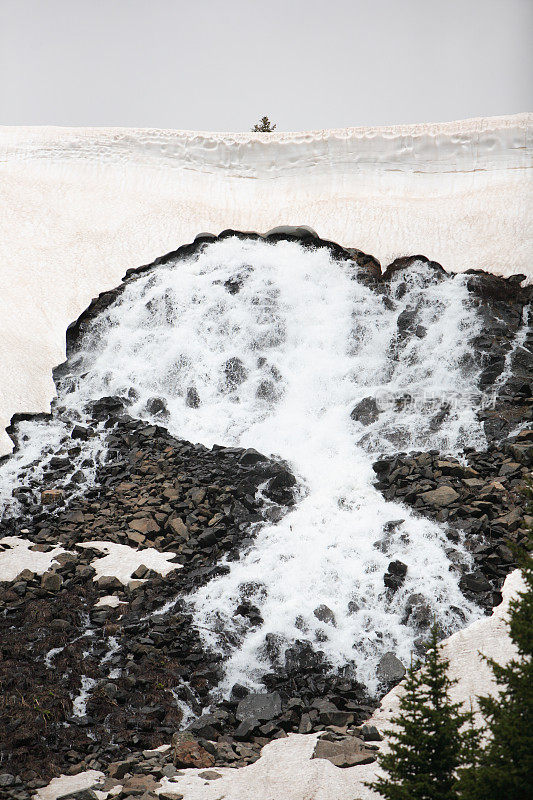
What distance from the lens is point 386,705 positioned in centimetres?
736

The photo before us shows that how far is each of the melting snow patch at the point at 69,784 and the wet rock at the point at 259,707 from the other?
155cm

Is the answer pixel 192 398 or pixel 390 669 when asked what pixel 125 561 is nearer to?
pixel 390 669

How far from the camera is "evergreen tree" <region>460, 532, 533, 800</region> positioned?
3.68m

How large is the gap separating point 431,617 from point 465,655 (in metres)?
0.86

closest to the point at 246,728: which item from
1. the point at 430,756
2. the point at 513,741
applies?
the point at 430,756

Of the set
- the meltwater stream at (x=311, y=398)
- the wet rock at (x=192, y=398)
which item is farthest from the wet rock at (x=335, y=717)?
the wet rock at (x=192, y=398)

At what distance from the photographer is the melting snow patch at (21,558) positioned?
9.50 metres

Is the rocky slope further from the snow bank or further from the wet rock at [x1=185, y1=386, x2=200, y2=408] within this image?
the snow bank

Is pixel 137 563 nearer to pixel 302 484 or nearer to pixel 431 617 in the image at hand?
pixel 302 484

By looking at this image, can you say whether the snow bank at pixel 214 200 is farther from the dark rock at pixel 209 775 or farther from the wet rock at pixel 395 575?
the dark rock at pixel 209 775

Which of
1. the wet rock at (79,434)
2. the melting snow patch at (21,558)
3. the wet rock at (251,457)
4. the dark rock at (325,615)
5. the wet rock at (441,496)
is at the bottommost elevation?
the dark rock at (325,615)

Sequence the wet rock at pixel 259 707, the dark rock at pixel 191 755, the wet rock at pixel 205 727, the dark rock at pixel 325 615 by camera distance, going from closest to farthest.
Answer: the dark rock at pixel 191 755, the wet rock at pixel 205 727, the wet rock at pixel 259 707, the dark rock at pixel 325 615

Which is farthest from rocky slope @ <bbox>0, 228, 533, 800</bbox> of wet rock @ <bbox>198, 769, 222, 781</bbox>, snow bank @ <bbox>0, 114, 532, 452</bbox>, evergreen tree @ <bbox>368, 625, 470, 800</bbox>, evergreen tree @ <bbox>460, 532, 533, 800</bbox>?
evergreen tree @ <bbox>460, 532, 533, 800</bbox>

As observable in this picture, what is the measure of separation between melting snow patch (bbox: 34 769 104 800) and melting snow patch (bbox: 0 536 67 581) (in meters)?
3.52
